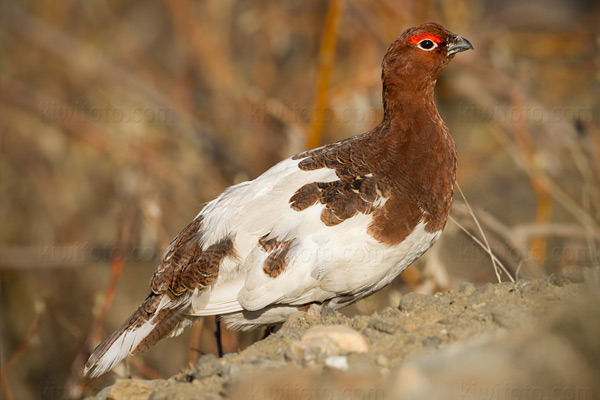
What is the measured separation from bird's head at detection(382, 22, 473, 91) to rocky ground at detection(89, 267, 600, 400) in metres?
1.32

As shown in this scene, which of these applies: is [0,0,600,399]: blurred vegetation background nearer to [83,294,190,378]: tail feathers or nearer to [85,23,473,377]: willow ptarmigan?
A: [85,23,473,377]: willow ptarmigan

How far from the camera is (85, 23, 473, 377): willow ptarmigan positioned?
3.67 metres

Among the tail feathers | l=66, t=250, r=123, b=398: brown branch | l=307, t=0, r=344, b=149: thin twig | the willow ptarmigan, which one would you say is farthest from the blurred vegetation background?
the tail feathers

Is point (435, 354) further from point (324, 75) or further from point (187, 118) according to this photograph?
point (187, 118)

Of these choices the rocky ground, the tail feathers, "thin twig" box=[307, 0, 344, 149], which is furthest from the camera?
"thin twig" box=[307, 0, 344, 149]

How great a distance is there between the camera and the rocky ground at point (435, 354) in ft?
7.70

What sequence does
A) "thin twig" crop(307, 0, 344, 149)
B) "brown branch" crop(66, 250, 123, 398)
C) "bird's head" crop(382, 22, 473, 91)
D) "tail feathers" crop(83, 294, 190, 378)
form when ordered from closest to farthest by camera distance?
1. "tail feathers" crop(83, 294, 190, 378)
2. "bird's head" crop(382, 22, 473, 91)
3. "brown branch" crop(66, 250, 123, 398)
4. "thin twig" crop(307, 0, 344, 149)

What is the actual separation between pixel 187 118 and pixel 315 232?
204 inches

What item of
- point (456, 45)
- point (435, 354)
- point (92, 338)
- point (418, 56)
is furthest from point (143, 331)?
point (456, 45)

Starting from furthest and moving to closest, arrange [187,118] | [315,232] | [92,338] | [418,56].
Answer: [187,118], [92,338], [418,56], [315,232]

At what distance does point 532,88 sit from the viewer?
8891 millimetres

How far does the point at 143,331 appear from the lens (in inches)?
157

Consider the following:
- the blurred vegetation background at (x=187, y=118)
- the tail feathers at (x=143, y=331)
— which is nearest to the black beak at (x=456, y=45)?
the tail feathers at (x=143, y=331)

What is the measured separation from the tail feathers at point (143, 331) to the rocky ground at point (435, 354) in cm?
44
